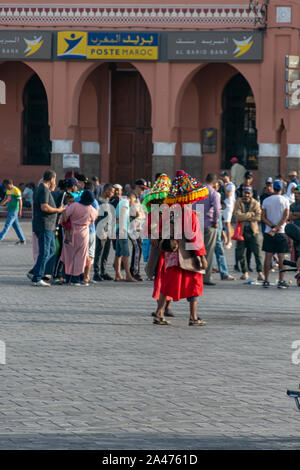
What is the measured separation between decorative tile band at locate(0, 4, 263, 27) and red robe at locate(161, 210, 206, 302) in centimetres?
1787

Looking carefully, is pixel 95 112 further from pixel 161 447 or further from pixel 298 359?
pixel 161 447

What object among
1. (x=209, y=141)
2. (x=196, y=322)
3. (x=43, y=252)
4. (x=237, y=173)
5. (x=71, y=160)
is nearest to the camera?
(x=196, y=322)

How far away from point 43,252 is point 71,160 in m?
15.1

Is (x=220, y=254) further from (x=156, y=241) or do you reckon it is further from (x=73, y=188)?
(x=156, y=241)

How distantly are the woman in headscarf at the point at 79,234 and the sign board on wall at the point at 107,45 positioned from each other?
14.3 metres

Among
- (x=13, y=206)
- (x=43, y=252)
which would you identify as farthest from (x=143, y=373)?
(x=13, y=206)

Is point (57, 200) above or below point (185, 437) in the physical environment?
above

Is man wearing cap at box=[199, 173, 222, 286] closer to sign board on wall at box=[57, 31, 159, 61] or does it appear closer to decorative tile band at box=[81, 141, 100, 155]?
sign board on wall at box=[57, 31, 159, 61]

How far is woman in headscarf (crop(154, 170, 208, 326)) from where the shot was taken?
1238 cm

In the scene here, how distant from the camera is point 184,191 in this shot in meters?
12.6

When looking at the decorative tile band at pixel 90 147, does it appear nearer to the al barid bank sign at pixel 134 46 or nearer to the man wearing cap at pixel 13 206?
the al barid bank sign at pixel 134 46

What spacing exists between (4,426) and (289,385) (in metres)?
2.66

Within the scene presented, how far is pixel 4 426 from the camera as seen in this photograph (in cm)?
723

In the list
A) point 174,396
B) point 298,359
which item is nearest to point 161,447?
point 174,396
